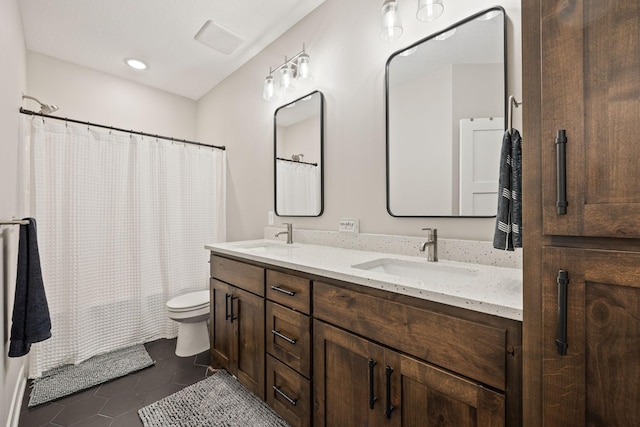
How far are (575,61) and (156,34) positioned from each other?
2698 mm

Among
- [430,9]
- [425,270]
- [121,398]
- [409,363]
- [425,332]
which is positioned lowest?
[121,398]

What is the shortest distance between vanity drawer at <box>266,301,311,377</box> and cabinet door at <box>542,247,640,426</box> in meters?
0.87

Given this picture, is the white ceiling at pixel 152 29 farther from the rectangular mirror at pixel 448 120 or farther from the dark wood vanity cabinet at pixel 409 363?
the dark wood vanity cabinet at pixel 409 363

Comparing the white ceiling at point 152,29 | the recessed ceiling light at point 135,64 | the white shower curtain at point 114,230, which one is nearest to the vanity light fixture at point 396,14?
the white ceiling at point 152,29

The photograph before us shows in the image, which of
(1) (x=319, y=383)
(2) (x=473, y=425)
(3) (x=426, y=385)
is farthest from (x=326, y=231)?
(2) (x=473, y=425)

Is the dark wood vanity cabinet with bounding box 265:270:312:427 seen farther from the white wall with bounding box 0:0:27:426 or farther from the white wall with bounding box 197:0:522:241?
the white wall with bounding box 0:0:27:426

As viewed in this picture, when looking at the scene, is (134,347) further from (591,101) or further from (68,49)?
(591,101)

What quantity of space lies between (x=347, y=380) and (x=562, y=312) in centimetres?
79

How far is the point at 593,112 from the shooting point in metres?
0.58

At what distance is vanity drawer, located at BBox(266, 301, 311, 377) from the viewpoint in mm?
1272

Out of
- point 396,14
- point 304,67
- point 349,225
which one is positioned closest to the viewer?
point 396,14

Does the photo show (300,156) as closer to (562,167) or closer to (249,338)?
(249,338)

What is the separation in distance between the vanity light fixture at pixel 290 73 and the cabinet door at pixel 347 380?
1.69 metres

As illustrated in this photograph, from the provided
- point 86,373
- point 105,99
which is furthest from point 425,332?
point 105,99
